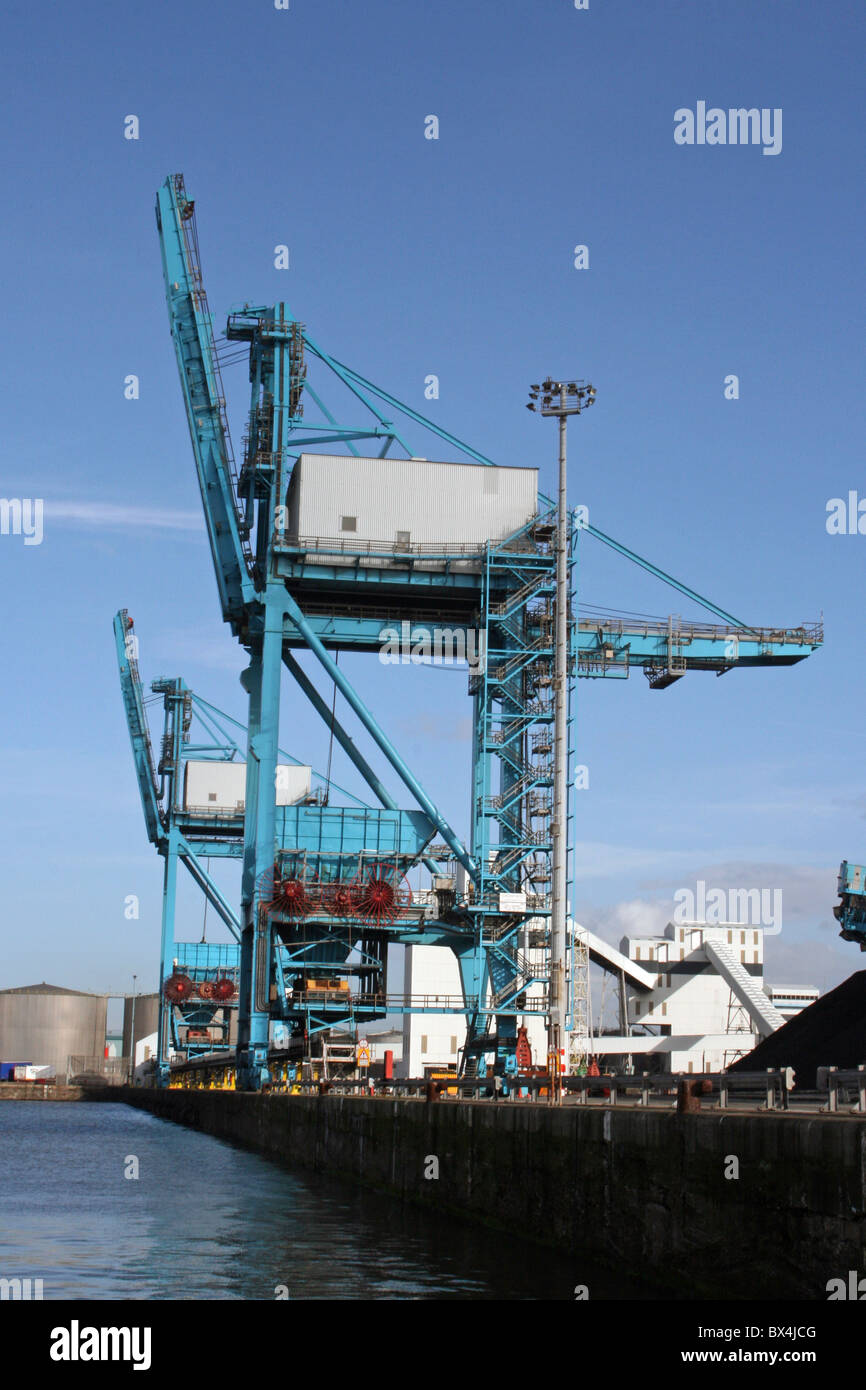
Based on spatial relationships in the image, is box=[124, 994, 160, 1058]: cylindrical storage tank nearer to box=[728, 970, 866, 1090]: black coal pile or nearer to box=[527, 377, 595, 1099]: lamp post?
box=[728, 970, 866, 1090]: black coal pile

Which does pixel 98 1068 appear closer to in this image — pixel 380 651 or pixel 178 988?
pixel 178 988

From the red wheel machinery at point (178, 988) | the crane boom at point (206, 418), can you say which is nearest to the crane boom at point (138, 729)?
the red wheel machinery at point (178, 988)

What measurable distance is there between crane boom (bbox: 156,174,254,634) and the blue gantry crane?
80 mm

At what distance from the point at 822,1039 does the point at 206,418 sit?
30.6m

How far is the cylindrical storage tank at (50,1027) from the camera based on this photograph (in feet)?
559

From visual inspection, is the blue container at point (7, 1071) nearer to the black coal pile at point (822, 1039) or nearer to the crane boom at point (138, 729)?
the crane boom at point (138, 729)

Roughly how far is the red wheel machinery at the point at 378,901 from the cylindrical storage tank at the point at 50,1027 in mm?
122557

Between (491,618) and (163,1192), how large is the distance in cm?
2513

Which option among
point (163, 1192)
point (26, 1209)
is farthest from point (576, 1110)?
point (163, 1192)

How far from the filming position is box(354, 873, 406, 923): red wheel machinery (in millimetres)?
55219

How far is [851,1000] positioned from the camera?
56375 mm

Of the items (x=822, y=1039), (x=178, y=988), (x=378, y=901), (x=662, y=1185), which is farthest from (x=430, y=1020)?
(x=662, y=1185)

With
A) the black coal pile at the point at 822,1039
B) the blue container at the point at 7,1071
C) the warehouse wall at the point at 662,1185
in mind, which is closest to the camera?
the warehouse wall at the point at 662,1185

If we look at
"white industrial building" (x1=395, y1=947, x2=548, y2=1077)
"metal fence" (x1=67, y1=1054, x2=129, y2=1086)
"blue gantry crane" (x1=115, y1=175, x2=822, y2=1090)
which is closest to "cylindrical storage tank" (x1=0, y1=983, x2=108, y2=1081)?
"metal fence" (x1=67, y1=1054, x2=129, y2=1086)
